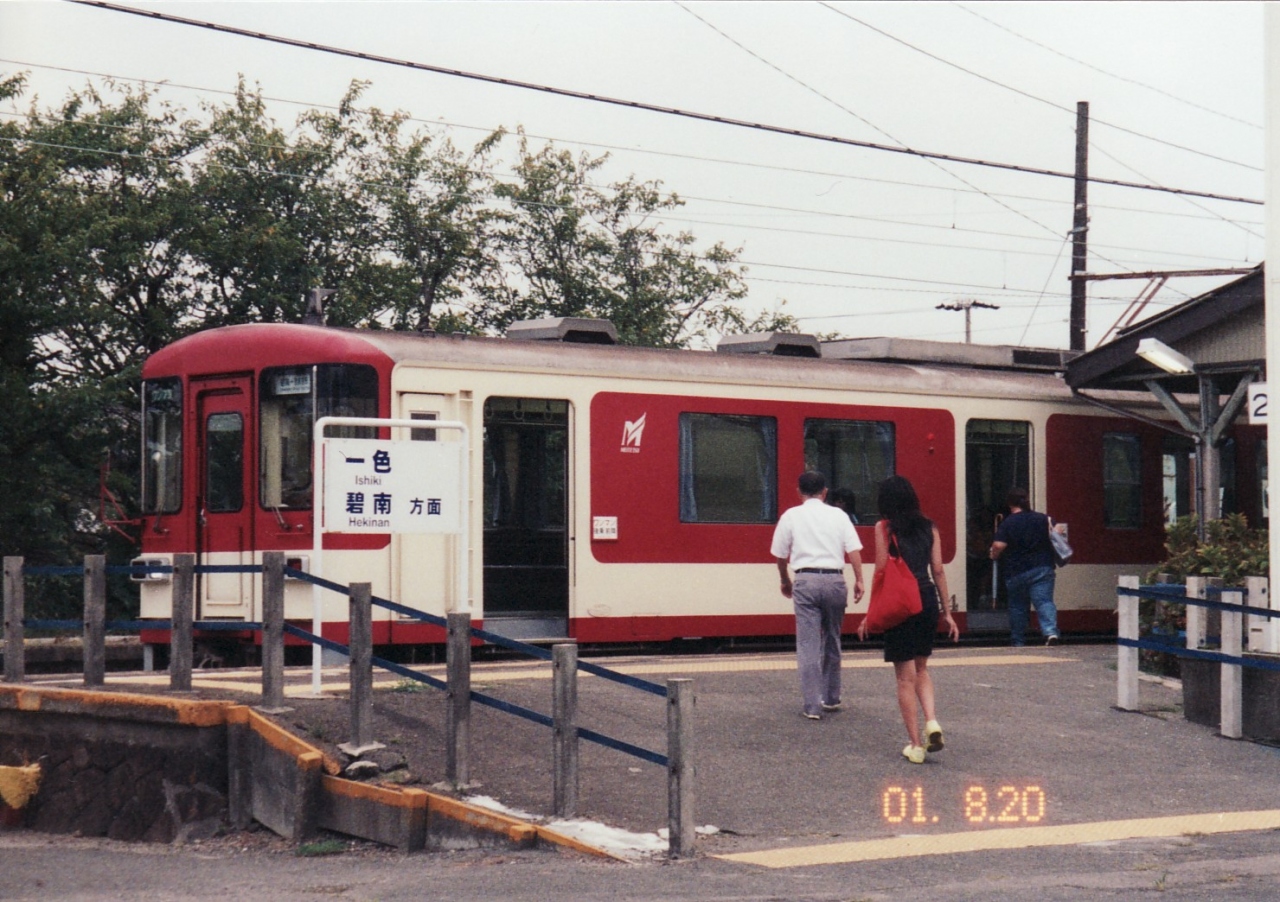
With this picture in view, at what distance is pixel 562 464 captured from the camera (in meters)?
16.4

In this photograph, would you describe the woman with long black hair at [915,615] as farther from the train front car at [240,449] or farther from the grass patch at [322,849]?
the train front car at [240,449]

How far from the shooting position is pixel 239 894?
Answer: 8.23 metres

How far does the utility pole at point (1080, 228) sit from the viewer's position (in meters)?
27.3

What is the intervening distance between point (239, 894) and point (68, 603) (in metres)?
23.0

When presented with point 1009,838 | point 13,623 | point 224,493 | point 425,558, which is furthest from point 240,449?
point 1009,838

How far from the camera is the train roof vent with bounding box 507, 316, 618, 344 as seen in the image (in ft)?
56.3

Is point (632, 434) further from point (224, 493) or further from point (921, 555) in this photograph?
point (921, 555)

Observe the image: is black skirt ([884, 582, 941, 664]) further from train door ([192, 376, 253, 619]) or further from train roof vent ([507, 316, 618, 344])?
train roof vent ([507, 316, 618, 344])

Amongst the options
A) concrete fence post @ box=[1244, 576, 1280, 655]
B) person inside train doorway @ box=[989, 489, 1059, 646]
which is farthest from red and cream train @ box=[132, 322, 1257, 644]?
concrete fence post @ box=[1244, 576, 1280, 655]

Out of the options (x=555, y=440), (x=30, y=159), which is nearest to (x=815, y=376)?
(x=555, y=440)

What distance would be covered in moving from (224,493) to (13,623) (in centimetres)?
358

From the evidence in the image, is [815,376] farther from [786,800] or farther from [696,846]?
[696,846]

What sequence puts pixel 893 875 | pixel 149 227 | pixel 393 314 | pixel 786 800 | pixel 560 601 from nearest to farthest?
pixel 893 875 → pixel 786 800 → pixel 560 601 → pixel 149 227 → pixel 393 314

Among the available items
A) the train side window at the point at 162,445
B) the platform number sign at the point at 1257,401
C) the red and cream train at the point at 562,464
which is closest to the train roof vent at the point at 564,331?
the red and cream train at the point at 562,464
